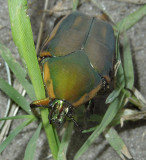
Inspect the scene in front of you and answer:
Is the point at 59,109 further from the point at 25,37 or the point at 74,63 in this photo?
the point at 25,37

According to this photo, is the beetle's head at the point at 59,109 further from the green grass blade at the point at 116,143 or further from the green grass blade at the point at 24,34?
the green grass blade at the point at 116,143

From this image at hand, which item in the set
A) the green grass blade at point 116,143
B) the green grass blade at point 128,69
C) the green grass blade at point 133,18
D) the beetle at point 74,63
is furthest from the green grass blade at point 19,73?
the green grass blade at point 133,18

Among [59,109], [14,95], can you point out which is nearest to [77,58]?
[59,109]

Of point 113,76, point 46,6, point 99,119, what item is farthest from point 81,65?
point 46,6

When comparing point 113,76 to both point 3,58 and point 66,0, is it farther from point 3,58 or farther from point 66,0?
point 66,0

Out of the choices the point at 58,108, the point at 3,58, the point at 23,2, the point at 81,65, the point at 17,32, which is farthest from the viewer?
the point at 3,58

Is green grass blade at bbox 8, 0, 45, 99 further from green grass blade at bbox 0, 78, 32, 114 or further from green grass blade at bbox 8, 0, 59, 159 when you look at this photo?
green grass blade at bbox 0, 78, 32, 114
